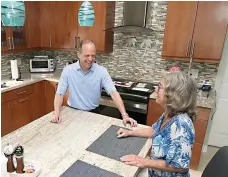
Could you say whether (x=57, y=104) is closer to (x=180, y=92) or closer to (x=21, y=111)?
(x=180, y=92)

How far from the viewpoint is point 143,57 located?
10.0ft

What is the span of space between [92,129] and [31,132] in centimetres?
43

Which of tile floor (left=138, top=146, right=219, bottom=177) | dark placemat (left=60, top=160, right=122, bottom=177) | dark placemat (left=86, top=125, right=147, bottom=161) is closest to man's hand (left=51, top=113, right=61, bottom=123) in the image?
dark placemat (left=86, top=125, right=147, bottom=161)

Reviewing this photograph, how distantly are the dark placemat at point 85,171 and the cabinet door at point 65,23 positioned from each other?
2374 mm

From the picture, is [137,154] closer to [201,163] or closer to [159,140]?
[159,140]

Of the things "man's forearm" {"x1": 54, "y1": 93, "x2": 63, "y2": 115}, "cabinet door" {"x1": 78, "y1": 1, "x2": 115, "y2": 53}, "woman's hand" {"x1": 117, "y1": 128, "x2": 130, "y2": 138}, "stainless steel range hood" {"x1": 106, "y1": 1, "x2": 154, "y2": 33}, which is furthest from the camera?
"cabinet door" {"x1": 78, "y1": 1, "x2": 115, "y2": 53}

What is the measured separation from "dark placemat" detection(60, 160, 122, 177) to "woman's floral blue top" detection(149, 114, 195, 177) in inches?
11.4

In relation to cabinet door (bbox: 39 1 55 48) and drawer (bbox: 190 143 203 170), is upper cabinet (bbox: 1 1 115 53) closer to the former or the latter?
cabinet door (bbox: 39 1 55 48)

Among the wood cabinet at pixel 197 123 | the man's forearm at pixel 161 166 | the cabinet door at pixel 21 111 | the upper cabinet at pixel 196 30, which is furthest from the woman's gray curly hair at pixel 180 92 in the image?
the cabinet door at pixel 21 111

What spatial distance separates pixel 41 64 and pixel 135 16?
173 cm

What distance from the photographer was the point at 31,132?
141 cm

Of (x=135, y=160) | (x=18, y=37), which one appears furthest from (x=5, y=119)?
→ (x=135, y=160)

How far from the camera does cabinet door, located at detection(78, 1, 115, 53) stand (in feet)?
9.31

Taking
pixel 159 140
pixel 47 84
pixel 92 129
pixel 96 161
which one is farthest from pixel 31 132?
pixel 47 84
